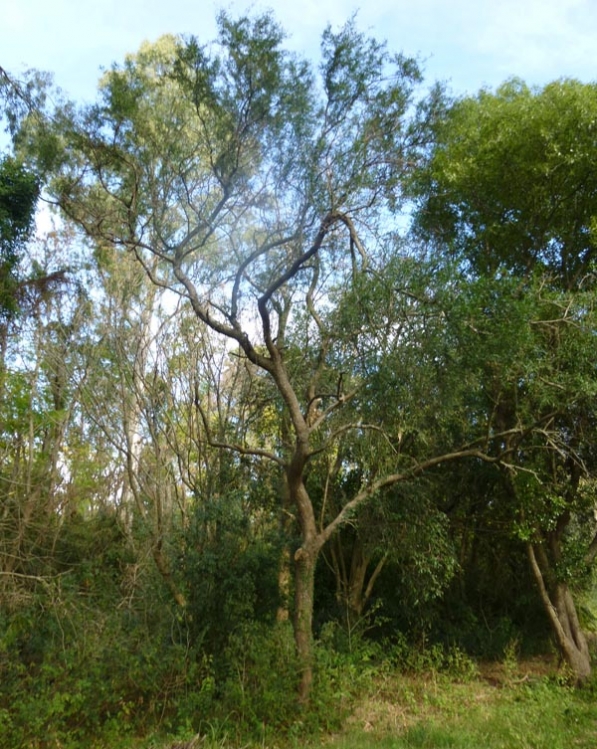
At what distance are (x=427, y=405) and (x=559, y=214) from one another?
3.68 m

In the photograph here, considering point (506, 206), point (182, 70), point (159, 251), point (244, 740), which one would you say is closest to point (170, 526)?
point (244, 740)

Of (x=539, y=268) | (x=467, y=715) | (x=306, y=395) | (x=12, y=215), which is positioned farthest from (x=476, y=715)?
(x=12, y=215)

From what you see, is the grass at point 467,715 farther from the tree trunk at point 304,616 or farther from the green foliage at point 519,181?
the green foliage at point 519,181

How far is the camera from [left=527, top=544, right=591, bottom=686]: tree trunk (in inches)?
337

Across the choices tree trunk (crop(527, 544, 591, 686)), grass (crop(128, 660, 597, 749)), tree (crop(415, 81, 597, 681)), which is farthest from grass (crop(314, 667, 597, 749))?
tree (crop(415, 81, 597, 681))

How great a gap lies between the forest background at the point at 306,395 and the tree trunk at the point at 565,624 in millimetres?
38

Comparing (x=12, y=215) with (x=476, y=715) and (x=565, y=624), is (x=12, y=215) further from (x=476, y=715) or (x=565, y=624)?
(x=565, y=624)

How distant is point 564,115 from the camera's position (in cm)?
845

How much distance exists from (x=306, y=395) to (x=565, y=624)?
4.64 m

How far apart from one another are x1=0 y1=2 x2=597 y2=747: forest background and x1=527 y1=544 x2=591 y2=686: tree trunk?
0.04 m

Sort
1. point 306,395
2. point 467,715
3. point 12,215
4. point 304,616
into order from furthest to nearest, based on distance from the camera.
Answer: point 12,215 < point 306,395 < point 467,715 < point 304,616

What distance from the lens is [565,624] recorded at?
8875mm

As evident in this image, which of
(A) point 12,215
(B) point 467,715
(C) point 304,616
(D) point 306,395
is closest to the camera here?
(C) point 304,616

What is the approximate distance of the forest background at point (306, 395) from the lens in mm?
7227
